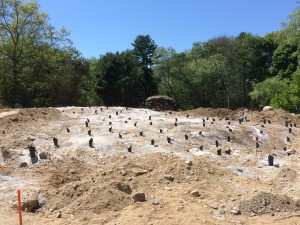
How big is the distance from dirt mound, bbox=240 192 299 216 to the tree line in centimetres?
1596

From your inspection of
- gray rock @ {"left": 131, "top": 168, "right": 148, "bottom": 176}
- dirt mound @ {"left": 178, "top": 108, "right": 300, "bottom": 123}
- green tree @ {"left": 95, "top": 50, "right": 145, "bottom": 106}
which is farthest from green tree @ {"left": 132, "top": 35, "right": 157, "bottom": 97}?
gray rock @ {"left": 131, "top": 168, "right": 148, "bottom": 176}

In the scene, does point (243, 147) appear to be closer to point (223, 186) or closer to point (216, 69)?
point (223, 186)

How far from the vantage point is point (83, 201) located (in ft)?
20.4

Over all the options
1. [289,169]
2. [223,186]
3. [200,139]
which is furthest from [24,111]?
[289,169]

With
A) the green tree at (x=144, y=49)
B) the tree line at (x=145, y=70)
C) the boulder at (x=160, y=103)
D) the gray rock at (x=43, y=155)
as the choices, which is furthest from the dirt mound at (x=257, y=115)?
the green tree at (x=144, y=49)

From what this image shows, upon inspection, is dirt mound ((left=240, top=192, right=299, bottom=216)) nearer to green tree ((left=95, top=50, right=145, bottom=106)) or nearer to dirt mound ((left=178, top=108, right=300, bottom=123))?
dirt mound ((left=178, top=108, right=300, bottom=123))

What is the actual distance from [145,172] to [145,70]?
30.4 m

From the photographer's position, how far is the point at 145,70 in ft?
123

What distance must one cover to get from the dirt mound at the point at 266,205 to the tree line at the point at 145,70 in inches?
628

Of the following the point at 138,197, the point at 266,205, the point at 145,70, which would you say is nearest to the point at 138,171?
the point at 138,197

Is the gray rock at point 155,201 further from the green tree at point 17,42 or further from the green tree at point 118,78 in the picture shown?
the green tree at point 118,78

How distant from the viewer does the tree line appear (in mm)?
22922

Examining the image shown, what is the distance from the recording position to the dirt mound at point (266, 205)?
6121mm

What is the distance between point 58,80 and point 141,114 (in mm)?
12092
